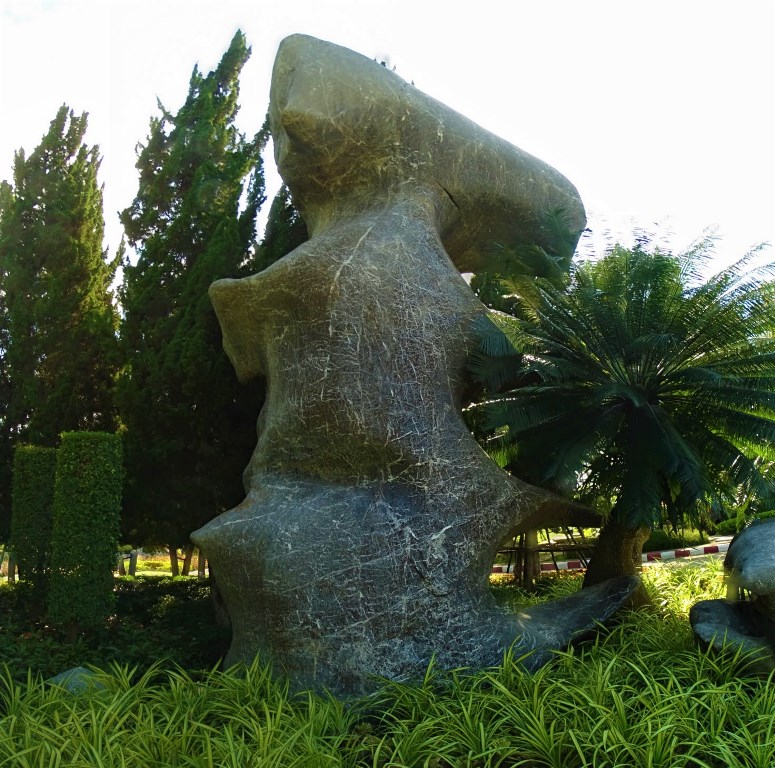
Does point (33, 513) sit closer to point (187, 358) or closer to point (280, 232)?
point (187, 358)

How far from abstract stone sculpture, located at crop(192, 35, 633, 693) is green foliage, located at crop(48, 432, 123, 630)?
176 cm

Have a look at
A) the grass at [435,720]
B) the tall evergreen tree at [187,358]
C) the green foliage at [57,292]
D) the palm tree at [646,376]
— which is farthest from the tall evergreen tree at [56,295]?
the palm tree at [646,376]

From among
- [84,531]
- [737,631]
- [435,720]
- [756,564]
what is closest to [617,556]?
[737,631]

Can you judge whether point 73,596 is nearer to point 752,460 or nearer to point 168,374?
point 168,374

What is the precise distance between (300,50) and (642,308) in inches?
155

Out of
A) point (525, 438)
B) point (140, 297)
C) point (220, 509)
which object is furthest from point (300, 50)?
point (220, 509)

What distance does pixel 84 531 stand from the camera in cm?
751

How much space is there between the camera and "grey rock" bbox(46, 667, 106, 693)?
17.2 ft

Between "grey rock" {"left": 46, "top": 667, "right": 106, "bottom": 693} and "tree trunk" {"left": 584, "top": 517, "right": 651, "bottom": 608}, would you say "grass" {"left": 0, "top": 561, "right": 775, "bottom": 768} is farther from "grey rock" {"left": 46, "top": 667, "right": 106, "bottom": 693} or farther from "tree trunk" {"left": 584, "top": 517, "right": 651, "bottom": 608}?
"tree trunk" {"left": 584, "top": 517, "right": 651, "bottom": 608}

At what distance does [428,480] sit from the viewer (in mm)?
6105

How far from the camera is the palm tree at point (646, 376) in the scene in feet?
20.6

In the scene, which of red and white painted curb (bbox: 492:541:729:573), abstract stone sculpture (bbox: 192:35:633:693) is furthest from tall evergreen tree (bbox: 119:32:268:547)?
red and white painted curb (bbox: 492:541:729:573)

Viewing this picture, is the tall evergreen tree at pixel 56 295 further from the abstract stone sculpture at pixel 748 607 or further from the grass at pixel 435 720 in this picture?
the abstract stone sculpture at pixel 748 607

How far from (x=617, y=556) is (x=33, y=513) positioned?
6.06 meters
